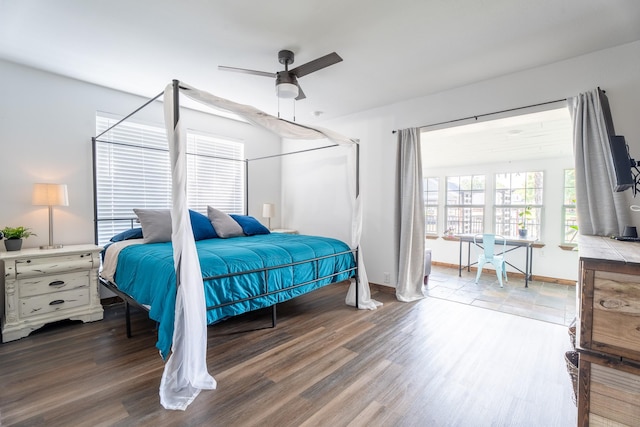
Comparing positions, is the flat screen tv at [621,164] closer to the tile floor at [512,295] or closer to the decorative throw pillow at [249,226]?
the tile floor at [512,295]

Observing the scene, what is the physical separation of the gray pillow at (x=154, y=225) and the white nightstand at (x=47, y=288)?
46 centimetres

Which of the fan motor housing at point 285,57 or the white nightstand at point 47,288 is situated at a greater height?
the fan motor housing at point 285,57

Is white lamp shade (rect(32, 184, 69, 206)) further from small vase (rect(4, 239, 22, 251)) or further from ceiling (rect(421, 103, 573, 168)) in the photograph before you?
ceiling (rect(421, 103, 573, 168))

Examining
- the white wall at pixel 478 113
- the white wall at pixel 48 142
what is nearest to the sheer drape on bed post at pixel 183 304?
the white wall at pixel 48 142

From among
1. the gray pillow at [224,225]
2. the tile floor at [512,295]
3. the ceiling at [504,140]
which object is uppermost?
the ceiling at [504,140]

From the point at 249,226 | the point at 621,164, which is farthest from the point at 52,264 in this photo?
the point at 621,164

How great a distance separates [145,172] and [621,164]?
4.62 m

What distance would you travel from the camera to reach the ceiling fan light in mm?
2596

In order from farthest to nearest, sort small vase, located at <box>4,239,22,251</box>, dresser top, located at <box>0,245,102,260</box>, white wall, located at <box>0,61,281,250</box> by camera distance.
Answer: white wall, located at <box>0,61,281,250</box> < small vase, located at <box>4,239,22,251</box> < dresser top, located at <box>0,245,102,260</box>

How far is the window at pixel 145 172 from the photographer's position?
3490mm

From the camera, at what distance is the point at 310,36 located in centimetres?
238

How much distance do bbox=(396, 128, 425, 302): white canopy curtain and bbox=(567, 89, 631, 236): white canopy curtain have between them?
4.96 ft

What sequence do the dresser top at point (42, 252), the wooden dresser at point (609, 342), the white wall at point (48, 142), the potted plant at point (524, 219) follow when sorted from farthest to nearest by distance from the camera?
the potted plant at point (524, 219)
the white wall at point (48, 142)
the dresser top at point (42, 252)
the wooden dresser at point (609, 342)

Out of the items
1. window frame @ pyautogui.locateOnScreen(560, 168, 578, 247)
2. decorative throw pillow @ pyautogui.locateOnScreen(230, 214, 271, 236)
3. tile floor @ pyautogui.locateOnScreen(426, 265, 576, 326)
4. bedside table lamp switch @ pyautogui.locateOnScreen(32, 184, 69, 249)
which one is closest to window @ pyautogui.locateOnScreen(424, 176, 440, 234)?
tile floor @ pyautogui.locateOnScreen(426, 265, 576, 326)
